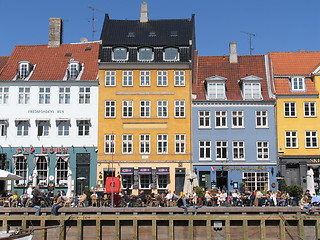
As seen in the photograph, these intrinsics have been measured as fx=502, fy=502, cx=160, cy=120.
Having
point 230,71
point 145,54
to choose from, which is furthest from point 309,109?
point 145,54

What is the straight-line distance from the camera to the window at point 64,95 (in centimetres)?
4322

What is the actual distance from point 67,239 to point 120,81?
18.3 meters

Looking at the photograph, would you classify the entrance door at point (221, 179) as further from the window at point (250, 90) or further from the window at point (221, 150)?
the window at point (250, 90)

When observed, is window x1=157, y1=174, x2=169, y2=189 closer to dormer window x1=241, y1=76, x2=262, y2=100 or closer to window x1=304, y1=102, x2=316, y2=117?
dormer window x1=241, y1=76, x2=262, y2=100

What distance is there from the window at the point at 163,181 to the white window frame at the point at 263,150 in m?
8.04

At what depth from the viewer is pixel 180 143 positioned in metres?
42.6

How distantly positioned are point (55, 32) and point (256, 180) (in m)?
23.5

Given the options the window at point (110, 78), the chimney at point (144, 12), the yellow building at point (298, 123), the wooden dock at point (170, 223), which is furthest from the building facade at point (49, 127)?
the yellow building at point (298, 123)

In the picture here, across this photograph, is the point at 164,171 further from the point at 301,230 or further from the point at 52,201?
the point at 301,230

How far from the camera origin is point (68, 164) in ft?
139

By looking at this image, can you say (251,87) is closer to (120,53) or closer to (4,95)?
(120,53)

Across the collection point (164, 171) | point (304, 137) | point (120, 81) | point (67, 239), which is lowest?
point (67, 239)

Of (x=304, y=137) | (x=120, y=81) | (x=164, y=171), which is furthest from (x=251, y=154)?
(x=120, y=81)

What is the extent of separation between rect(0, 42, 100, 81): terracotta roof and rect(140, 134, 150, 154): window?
671 centimetres
